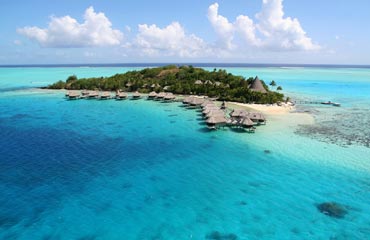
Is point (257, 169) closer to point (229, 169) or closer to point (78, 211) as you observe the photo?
point (229, 169)

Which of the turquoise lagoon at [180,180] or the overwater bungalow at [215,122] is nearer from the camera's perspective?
the turquoise lagoon at [180,180]

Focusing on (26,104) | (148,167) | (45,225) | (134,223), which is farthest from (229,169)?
(26,104)

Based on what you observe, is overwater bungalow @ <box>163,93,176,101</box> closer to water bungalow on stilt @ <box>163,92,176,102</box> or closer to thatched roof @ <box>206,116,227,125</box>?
water bungalow on stilt @ <box>163,92,176,102</box>

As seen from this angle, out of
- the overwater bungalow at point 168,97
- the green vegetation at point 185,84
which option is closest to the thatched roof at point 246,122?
the green vegetation at point 185,84

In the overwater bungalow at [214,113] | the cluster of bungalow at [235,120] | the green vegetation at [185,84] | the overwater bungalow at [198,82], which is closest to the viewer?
the cluster of bungalow at [235,120]

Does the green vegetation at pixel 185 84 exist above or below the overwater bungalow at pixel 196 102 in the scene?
above

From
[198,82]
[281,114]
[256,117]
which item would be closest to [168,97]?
A: [198,82]

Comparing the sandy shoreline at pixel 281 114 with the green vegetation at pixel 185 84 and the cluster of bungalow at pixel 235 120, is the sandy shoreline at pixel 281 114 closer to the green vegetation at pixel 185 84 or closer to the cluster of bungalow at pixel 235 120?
the green vegetation at pixel 185 84

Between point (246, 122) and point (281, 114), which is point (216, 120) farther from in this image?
point (281, 114)
